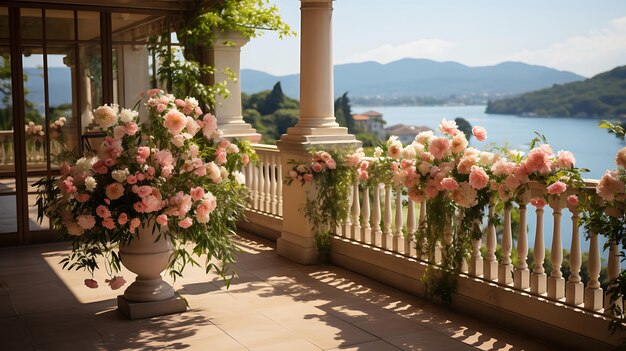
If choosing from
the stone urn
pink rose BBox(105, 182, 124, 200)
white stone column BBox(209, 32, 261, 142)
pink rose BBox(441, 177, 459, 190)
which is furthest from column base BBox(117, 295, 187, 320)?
white stone column BBox(209, 32, 261, 142)

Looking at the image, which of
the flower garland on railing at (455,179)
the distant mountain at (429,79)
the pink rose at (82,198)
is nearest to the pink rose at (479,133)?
the flower garland on railing at (455,179)

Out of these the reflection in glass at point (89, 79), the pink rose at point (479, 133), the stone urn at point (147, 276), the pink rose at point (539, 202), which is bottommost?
the stone urn at point (147, 276)

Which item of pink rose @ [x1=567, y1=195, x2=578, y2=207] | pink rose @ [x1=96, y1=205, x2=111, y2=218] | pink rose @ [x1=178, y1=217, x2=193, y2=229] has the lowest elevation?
pink rose @ [x1=178, y1=217, x2=193, y2=229]

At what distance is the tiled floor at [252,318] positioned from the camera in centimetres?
395

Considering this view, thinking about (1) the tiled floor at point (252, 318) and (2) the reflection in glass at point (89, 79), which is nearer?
(1) the tiled floor at point (252, 318)

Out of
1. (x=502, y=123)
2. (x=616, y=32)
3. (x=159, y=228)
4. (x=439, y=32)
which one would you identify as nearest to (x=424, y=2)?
(x=439, y=32)

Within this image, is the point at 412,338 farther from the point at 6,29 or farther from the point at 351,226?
the point at 6,29

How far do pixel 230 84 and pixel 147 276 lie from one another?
387 cm

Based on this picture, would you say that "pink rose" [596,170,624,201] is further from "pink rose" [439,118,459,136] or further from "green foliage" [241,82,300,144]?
"green foliage" [241,82,300,144]

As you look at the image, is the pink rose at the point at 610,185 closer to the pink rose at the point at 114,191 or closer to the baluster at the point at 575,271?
the baluster at the point at 575,271

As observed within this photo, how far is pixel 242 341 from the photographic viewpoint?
3.99 metres

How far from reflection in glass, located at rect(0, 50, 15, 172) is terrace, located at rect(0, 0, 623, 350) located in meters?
0.97

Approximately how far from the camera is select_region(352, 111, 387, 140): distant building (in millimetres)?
24712

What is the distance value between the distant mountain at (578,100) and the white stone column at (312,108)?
12.2m
